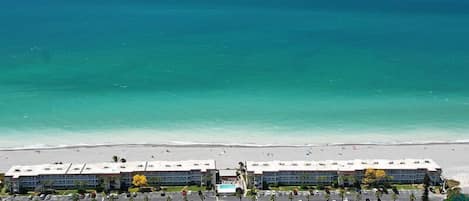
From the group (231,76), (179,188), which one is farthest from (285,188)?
(231,76)

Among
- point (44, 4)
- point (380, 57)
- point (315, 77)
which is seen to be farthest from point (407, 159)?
point (44, 4)

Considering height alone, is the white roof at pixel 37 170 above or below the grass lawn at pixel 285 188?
above

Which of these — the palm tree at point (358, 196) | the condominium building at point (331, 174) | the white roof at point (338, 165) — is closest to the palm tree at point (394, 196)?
the condominium building at point (331, 174)

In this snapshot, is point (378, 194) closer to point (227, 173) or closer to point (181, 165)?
point (227, 173)

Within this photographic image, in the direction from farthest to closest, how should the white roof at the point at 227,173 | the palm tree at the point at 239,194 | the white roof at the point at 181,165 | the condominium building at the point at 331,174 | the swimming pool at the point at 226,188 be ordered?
the white roof at the point at 227,173 < the white roof at the point at 181,165 < the condominium building at the point at 331,174 < the swimming pool at the point at 226,188 < the palm tree at the point at 239,194

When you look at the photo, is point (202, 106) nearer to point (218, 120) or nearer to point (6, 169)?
point (218, 120)

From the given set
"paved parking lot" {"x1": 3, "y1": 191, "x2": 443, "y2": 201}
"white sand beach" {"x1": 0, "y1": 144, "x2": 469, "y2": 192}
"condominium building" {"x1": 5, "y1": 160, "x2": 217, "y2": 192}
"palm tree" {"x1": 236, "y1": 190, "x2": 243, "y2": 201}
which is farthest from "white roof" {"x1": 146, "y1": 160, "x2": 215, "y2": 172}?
"palm tree" {"x1": 236, "y1": 190, "x2": 243, "y2": 201}

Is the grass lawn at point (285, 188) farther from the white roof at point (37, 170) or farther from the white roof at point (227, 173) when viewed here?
the white roof at point (37, 170)
